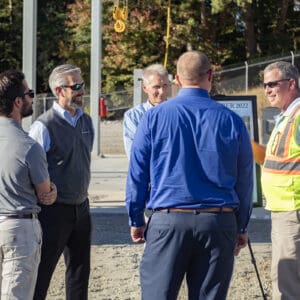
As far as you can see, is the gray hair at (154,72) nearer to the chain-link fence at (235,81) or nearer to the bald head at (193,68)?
the bald head at (193,68)

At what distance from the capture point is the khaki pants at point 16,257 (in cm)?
464

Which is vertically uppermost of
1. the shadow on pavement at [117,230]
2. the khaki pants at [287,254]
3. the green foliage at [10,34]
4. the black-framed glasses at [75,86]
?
the green foliage at [10,34]

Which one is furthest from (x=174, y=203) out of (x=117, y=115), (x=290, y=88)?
(x=117, y=115)

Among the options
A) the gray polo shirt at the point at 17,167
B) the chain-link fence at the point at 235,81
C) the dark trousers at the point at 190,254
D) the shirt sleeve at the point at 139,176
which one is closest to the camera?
the dark trousers at the point at 190,254

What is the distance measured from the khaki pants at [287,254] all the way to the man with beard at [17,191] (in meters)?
1.74

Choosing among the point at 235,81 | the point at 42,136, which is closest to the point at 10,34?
the point at 235,81

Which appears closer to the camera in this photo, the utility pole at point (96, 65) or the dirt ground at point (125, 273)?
the dirt ground at point (125, 273)

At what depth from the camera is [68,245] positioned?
18.8ft

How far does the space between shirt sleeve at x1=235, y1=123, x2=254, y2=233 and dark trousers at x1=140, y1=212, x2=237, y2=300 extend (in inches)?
6.5

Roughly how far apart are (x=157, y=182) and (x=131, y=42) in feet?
108

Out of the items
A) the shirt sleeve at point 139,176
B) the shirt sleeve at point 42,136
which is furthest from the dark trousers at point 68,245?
the shirt sleeve at point 139,176

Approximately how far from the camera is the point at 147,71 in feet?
20.4

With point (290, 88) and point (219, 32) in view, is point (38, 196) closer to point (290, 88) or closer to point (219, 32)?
point (290, 88)

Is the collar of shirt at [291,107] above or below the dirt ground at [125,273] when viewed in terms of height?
above
